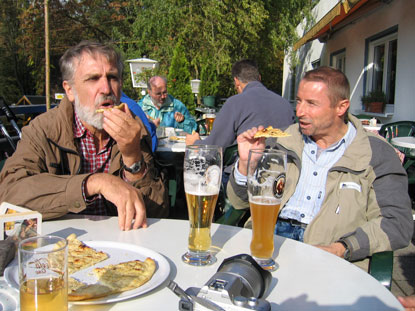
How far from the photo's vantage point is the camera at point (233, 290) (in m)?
0.83

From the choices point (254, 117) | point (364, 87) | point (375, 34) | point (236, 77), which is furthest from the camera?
point (364, 87)

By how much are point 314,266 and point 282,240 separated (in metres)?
0.25

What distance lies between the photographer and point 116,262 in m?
1.21

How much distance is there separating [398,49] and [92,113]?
6652 millimetres

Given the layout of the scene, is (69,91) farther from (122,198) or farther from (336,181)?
(336,181)

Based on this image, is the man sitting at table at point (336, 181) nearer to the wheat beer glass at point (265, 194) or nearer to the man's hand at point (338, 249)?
the man's hand at point (338, 249)

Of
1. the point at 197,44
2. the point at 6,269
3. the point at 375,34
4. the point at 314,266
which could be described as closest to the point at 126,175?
the point at 6,269

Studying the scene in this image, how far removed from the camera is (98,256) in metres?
1.22

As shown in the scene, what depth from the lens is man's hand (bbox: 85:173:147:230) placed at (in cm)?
153

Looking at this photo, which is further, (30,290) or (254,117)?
(254,117)

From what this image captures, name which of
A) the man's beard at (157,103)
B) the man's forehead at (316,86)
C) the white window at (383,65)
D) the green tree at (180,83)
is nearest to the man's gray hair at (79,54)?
the man's forehead at (316,86)

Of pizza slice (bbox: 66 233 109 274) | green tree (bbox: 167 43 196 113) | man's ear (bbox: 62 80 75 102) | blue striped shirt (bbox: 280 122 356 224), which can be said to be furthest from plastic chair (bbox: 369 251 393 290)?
green tree (bbox: 167 43 196 113)

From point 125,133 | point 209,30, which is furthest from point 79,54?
point 209,30

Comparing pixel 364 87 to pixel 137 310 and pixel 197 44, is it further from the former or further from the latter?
pixel 137 310
